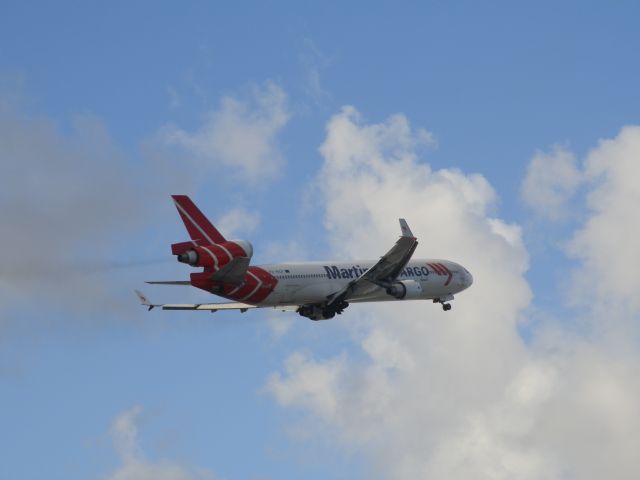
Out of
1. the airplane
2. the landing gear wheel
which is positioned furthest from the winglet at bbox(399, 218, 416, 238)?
the landing gear wheel

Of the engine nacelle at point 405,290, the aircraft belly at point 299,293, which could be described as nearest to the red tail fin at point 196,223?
the aircraft belly at point 299,293

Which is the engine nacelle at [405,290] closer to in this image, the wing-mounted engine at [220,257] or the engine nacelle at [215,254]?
the wing-mounted engine at [220,257]

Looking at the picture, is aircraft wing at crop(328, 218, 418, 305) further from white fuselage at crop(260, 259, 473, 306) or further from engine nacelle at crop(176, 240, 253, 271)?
engine nacelle at crop(176, 240, 253, 271)

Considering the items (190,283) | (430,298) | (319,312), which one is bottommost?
(190,283)

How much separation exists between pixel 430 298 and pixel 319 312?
12275 millimetres

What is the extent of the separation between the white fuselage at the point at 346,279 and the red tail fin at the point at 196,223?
510cm

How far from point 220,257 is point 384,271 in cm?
1529

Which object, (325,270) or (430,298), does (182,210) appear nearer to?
(325,270)

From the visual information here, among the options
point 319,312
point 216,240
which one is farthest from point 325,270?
point 216,240

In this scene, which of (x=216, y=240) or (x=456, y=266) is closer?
(x=216, y=240)

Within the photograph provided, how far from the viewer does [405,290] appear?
93.8 metres

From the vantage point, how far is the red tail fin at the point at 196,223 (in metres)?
82.7

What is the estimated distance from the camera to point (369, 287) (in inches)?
3622

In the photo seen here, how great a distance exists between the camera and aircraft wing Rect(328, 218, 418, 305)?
86812 mm
